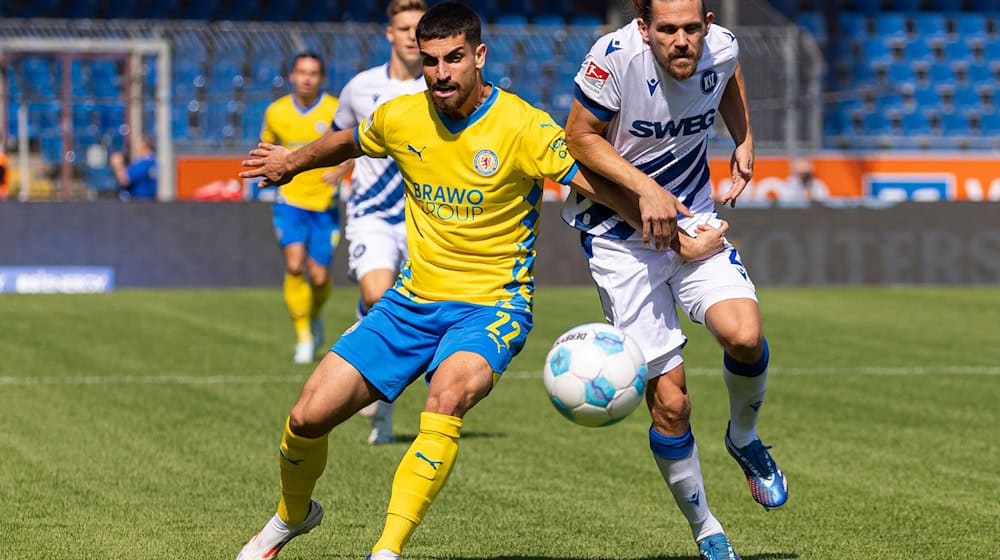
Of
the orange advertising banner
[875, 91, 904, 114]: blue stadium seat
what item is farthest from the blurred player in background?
A: [875, 91, 904, 114]: blue stadium seat

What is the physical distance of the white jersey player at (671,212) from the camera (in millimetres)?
5715

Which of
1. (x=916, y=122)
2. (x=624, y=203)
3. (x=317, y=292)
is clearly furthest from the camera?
(x=916, y=122)

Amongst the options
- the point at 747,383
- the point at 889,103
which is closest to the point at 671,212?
the point at 747,383

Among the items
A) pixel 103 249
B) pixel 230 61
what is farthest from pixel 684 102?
pixel 230 61

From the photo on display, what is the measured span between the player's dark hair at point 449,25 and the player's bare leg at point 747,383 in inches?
53.5

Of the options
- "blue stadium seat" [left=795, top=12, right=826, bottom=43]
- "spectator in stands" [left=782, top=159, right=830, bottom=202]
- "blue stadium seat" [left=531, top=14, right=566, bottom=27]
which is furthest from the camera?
"blue stadium seat" [left=795, top=12, right=826, bottom=43]

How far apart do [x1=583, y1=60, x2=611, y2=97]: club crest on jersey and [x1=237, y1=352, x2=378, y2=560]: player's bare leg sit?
1.35m

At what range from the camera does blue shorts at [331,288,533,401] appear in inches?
218

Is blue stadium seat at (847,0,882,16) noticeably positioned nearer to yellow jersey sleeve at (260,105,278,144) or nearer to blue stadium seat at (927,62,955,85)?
blue stadium seat at (927,62,955,85)

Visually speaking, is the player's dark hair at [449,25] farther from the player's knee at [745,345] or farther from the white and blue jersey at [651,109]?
the player's knee at [745,345]

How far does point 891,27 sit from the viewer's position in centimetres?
3142

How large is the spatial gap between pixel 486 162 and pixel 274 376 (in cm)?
670

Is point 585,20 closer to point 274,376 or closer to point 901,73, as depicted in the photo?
point 901,73

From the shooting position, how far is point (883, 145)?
26.8 metres
